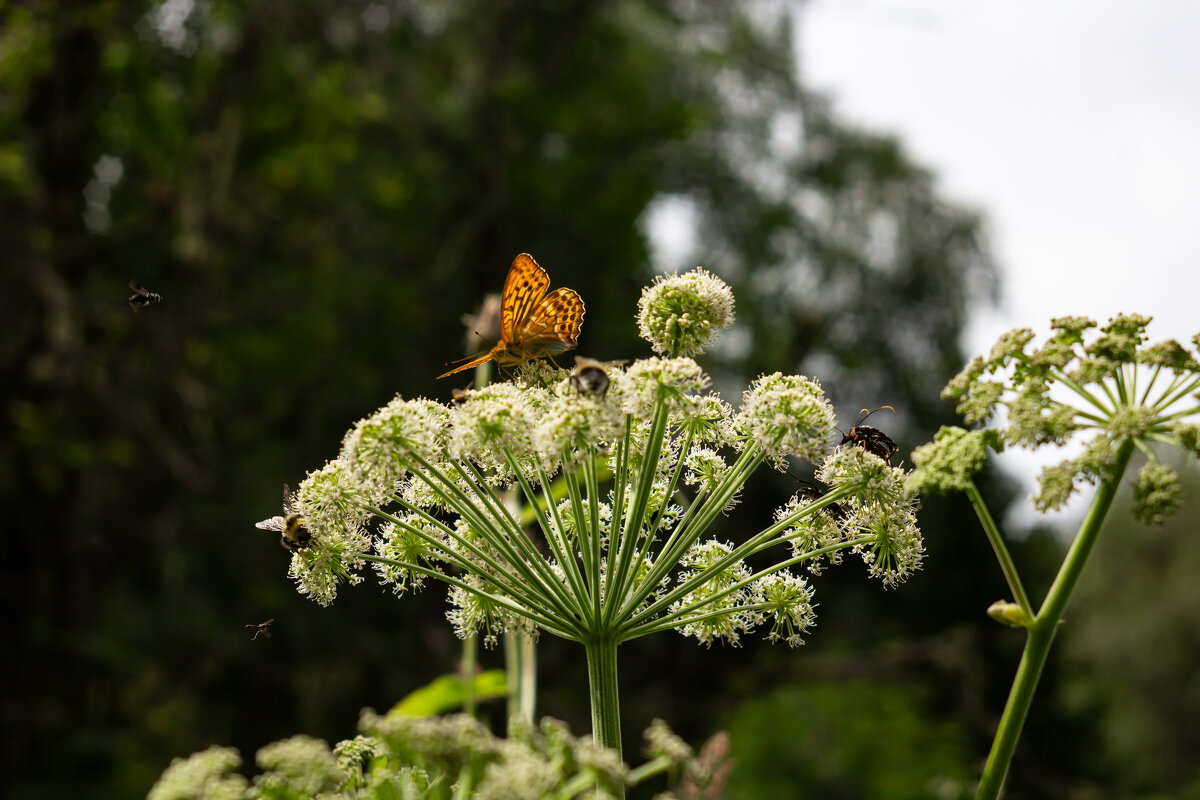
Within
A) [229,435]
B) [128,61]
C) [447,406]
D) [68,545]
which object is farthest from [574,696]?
[447,406]

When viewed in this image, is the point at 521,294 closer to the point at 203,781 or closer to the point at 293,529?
the point at 293,529

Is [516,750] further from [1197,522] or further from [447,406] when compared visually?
[1197,522]

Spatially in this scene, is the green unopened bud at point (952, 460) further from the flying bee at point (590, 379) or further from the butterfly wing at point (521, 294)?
the butterfly wing at point (521, 294)

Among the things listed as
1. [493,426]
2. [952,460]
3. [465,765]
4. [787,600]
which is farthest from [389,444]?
[952,460]

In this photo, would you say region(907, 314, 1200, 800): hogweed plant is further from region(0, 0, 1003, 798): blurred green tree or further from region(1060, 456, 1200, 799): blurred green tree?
region(1060, 456, 1200, 799): blurred green tree

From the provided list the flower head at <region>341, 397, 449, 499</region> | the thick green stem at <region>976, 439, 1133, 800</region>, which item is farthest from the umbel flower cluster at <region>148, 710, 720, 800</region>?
the flower head at <region>341, 397, 449, 499</region>

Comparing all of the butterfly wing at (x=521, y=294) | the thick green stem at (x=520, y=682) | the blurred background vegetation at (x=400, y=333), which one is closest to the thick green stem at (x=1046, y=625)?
the butterfly wing at (x=521, y=294)

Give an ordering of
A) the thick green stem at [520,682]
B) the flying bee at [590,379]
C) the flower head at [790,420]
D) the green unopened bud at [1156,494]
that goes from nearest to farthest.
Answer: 1. the green unopened bud at [1156,494]
2. the flying bee at [590,379]
3. the flower head at [790,420]
4. the thick green stem at [520,682]
